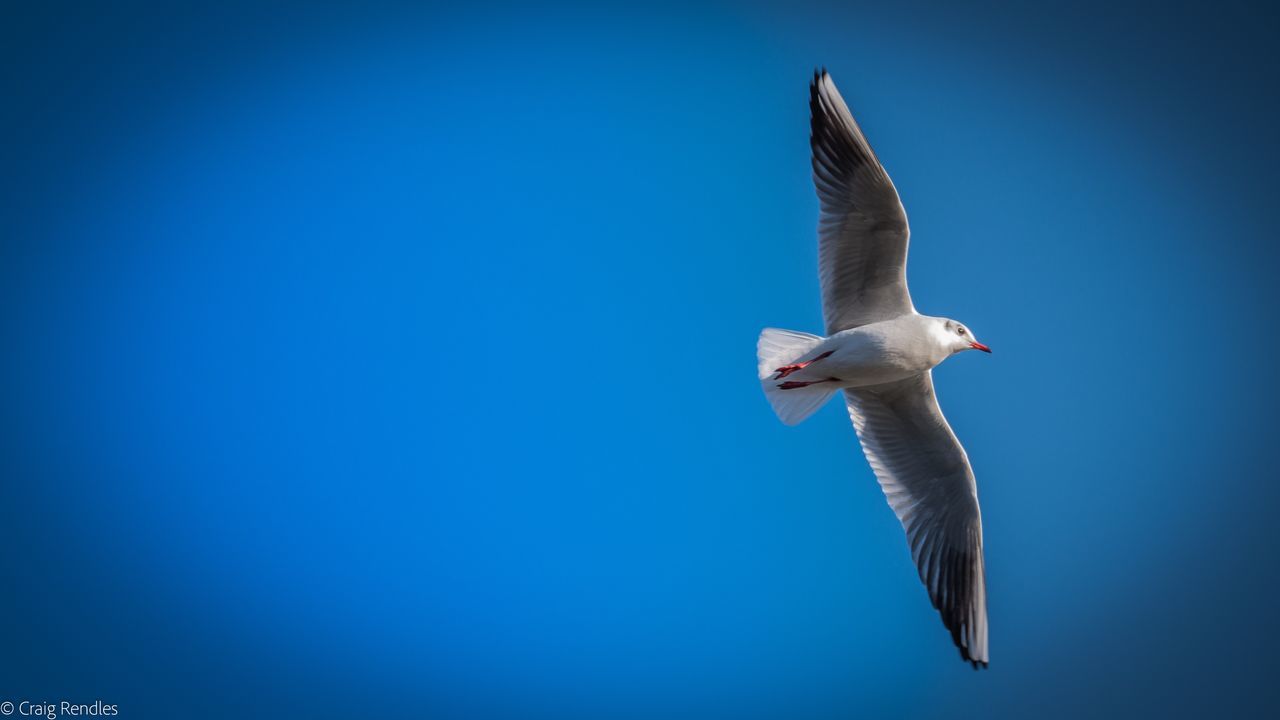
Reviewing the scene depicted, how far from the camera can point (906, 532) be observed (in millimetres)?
4781

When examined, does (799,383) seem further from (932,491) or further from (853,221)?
(932,491)

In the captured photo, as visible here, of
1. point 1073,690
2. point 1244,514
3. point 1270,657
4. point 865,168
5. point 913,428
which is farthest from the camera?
point 1244,514

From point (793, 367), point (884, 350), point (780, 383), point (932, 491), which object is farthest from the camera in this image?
point (932, 491)

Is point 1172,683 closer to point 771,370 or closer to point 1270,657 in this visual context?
point 1270,657

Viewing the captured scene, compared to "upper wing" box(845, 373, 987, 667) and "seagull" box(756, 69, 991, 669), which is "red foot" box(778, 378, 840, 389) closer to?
"seagull" box(756, 69, 991, 669)

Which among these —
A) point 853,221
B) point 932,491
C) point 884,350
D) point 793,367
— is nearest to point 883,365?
point 884,350

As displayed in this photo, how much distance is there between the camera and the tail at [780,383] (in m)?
4.42

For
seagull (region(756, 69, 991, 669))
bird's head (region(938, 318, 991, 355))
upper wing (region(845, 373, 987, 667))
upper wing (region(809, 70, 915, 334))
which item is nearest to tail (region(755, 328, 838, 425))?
seagull (region(756, 69, 991, 669))

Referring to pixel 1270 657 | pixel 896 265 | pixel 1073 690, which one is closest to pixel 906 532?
pixel 896 265

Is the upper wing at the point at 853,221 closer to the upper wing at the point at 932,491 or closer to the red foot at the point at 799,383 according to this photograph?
the red foot at the point at 799,383

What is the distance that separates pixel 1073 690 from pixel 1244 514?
6.15 m

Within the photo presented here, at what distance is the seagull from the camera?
4.19m

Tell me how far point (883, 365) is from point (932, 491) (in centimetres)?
88

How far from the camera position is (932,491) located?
4.76 m
